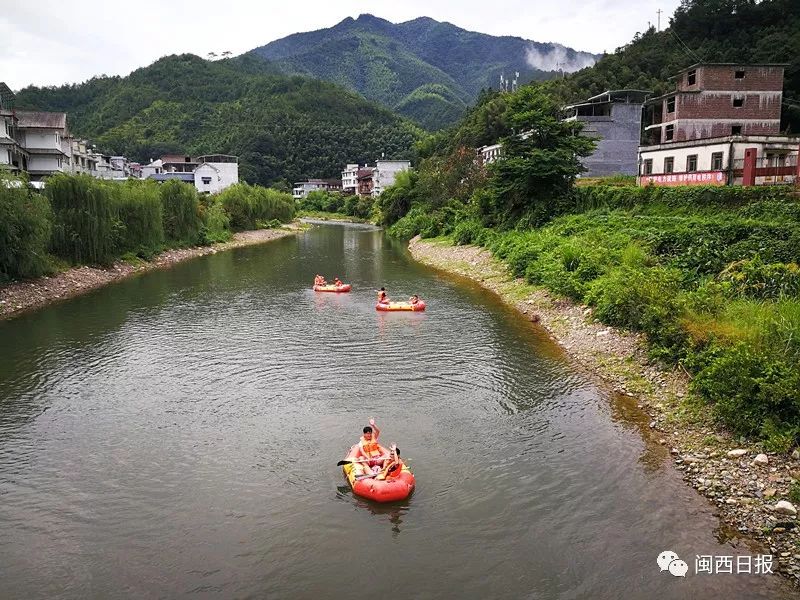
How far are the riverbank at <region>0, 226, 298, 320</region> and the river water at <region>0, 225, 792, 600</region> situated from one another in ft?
18.0

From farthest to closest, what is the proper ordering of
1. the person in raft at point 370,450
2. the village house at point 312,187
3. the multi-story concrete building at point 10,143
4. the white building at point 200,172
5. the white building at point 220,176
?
the village house at point 312,187, the white building at point 220,176, the white building at point 200,172, the multi-story concrete building at point 10,143, the person in raft at point 370,450

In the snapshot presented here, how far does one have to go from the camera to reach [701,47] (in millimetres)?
69625

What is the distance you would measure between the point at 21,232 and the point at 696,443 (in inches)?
1177

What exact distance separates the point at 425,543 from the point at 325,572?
5.78 feet

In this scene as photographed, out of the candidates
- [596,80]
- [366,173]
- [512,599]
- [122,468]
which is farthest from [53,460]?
[366,173]

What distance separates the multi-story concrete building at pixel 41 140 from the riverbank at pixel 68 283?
17276 millimetres

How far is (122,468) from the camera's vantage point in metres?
12.8

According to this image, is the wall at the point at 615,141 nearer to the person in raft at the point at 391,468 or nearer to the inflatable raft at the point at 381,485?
the person in raft at the point at 391,468

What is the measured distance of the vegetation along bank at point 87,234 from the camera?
28906 mm

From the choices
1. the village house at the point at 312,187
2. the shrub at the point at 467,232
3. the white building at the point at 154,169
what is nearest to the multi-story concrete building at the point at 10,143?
the shrub at the point at 467,232

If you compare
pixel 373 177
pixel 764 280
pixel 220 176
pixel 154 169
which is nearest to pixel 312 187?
pixel 373 177

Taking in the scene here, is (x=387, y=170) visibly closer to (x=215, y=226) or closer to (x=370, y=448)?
(x=215, y=226)

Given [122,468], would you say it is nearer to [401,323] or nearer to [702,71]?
[401,323]

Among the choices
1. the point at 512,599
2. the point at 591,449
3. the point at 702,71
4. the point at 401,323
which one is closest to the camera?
the point at 512,599
